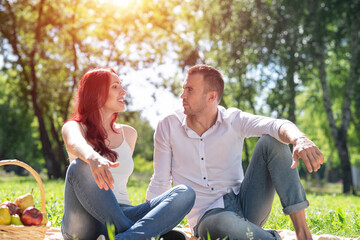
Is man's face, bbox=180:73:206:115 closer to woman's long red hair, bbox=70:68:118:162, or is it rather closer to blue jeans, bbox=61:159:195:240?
woman's long red hair, bbox=70:68:118:162

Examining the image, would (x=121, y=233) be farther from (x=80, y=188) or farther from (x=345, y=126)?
(x=345, y=126)

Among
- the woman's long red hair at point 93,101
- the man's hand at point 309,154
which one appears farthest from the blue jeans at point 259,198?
the woman's long red hair at point 93,101

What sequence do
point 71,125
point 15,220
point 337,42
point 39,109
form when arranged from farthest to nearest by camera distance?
1. point 39,109
2. point 337,42
3. point 71,125
4. point 15,220

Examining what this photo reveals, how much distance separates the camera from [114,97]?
4.15 metres

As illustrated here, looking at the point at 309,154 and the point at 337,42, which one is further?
the point at 337,42

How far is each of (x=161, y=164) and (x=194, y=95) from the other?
773 mm

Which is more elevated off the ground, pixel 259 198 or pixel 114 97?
pixel 114 97

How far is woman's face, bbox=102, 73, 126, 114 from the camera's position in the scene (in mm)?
4152

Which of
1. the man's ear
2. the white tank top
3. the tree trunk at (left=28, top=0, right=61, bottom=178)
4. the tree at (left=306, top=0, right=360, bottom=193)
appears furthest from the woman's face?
the tree trunk at (left=28, top=0, right=61, bottom=178)

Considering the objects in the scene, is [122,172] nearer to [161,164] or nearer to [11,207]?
[161,164]

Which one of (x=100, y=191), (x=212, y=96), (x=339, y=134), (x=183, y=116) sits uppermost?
(x=212, y=96)

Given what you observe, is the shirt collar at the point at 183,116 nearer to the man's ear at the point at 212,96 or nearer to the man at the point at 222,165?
the man at the point at 222,165

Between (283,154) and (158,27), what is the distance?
19.4 meters

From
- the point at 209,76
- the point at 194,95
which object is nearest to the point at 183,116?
the point at 194,95
